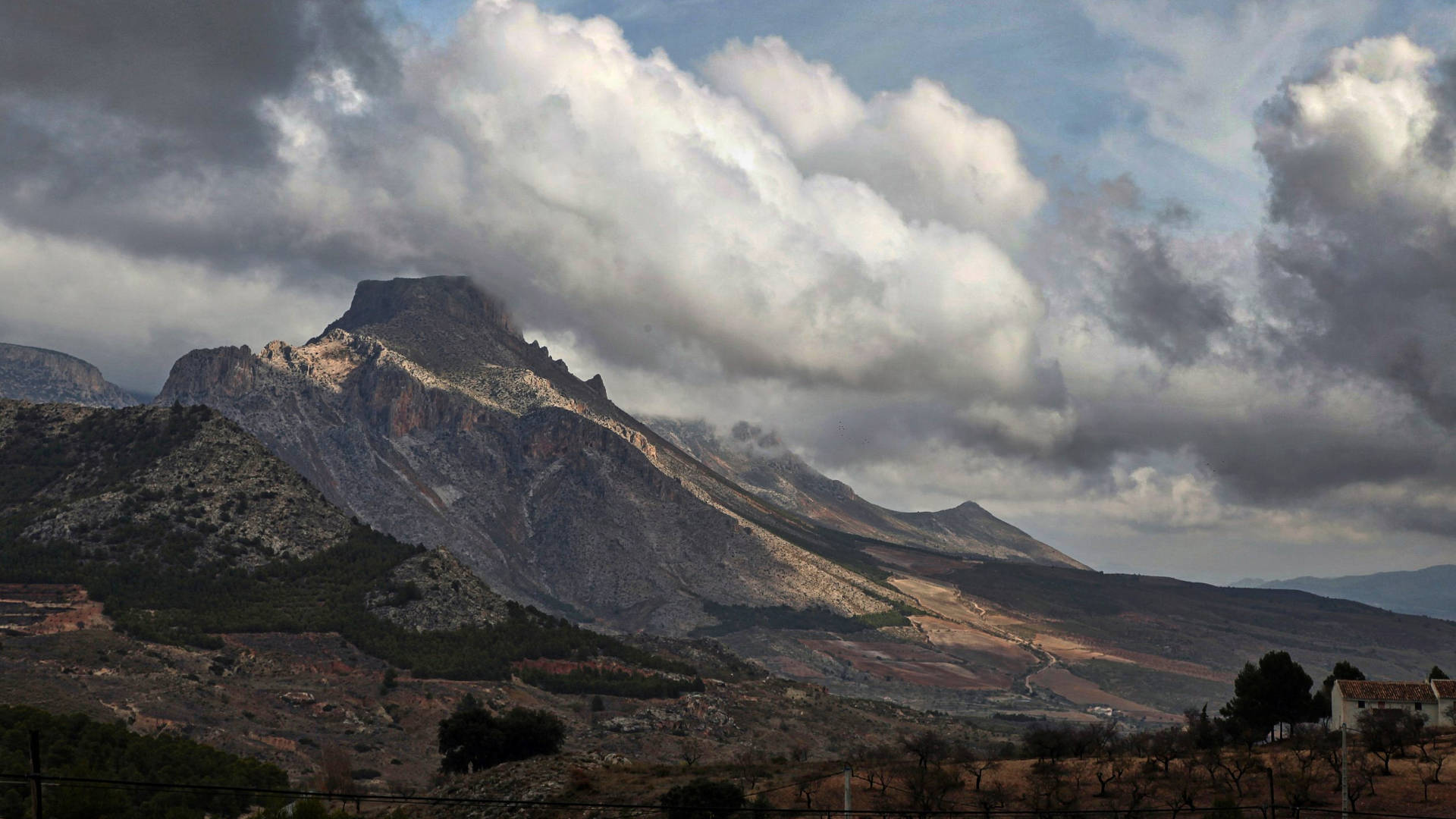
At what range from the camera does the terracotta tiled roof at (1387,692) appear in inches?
4422

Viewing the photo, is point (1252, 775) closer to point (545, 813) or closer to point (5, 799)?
point (545, 813)

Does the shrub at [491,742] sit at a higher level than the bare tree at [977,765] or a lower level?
lower

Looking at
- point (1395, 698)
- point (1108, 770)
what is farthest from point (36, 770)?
point (1395, 698)

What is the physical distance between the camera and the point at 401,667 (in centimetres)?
17950

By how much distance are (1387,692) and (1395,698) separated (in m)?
1.00

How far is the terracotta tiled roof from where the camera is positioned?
368 feet

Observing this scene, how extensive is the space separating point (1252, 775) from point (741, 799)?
3834 centimetres

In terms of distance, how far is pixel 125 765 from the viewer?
295 ft

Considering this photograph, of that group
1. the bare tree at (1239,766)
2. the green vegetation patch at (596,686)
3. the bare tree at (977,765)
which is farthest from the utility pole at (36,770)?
the green vegetation patch at (596,686)

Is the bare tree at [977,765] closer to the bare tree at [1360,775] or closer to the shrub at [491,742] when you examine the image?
the bare tree at [1360,775]

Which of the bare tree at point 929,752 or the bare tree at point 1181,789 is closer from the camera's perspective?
the bare tree at point 1181,789

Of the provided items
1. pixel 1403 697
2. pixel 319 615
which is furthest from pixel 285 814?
pixel 319 615

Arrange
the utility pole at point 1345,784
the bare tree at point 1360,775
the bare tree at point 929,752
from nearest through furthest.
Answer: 1. the utility pole at point 1345,784
2. the bare tree at point 1360,775
3. the bare tree at point 929,752

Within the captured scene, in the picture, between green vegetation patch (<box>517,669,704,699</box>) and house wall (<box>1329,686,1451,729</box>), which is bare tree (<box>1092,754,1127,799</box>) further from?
green vegetation patch (<box>517,669,704,699</box>)
